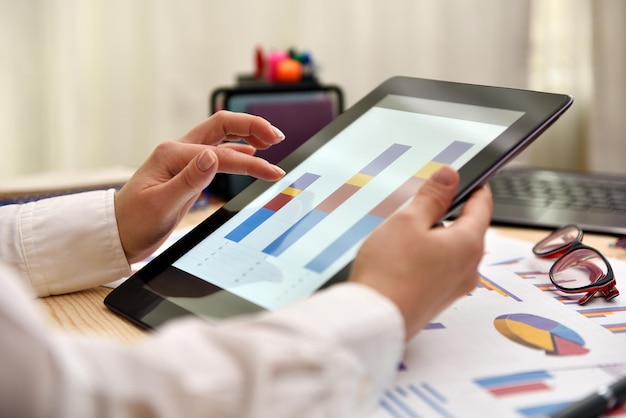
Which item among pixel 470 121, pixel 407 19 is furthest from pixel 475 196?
pixel 407 19

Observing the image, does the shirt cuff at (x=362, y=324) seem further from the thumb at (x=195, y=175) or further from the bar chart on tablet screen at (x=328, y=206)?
the thumb at (x=195, y=175)

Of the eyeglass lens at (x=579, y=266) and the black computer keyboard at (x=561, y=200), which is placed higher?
the eyeglass lens at (x=579, y=266)

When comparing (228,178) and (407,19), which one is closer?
(228,178)

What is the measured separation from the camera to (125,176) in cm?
97

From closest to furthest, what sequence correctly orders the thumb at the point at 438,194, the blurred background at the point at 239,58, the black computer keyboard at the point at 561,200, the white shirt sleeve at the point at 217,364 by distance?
the white shirt sleeve at the point at 217,364
the thumb at the point at 438,194
the black computer keyboard at the point at 561,200
the blurred background at the point at 239,58

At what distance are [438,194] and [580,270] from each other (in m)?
0.27

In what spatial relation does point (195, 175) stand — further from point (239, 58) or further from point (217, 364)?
point (239, 58)

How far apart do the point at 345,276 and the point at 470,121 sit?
18cm

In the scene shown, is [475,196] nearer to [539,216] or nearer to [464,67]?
[539,216]

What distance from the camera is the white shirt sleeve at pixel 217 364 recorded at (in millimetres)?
290

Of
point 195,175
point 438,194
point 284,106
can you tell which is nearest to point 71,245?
point 195,175

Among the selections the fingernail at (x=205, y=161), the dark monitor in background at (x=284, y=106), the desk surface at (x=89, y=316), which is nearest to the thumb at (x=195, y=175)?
the fingernail at (x=205, y=161)

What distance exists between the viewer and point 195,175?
0.58 m

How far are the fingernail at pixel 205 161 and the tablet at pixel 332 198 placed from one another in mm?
43
